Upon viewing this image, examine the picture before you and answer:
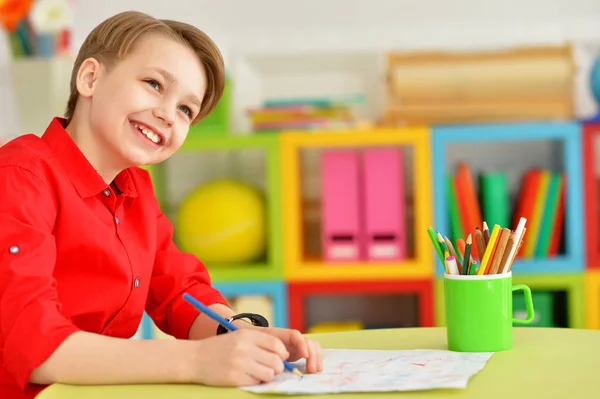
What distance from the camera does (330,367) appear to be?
0.99 meters

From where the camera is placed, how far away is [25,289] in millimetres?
951

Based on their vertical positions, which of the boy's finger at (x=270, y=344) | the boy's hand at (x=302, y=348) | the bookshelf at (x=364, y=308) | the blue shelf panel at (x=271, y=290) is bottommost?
the bookshelf at (x=364, y=308)

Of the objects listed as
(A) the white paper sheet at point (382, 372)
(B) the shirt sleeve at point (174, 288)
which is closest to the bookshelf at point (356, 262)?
(B) the shirt sleeve at point (174, 288)

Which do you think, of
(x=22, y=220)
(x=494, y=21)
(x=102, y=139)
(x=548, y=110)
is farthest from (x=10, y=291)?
(x=494, y=21)

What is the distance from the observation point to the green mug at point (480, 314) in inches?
41.9

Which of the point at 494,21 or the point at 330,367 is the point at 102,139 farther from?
the point at 494,21

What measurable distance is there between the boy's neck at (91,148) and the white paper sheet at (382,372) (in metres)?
0.40

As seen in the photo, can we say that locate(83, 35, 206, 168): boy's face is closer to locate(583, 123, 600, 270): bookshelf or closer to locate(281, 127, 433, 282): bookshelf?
locate(281, 127, 433, 282): bookshelf

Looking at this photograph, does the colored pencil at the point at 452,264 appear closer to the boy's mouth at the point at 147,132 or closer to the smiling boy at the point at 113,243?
the smiling boy at the point at 113,243

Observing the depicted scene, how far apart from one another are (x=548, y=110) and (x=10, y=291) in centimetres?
188

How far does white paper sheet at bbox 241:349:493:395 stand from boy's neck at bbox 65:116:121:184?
40cm

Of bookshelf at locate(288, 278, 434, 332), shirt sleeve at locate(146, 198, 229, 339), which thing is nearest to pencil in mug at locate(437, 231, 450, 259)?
shirt sleeve at locate(146, 198, 229, 339)

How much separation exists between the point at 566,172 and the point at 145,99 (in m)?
1.67

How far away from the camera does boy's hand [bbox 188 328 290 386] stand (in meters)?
0.90
